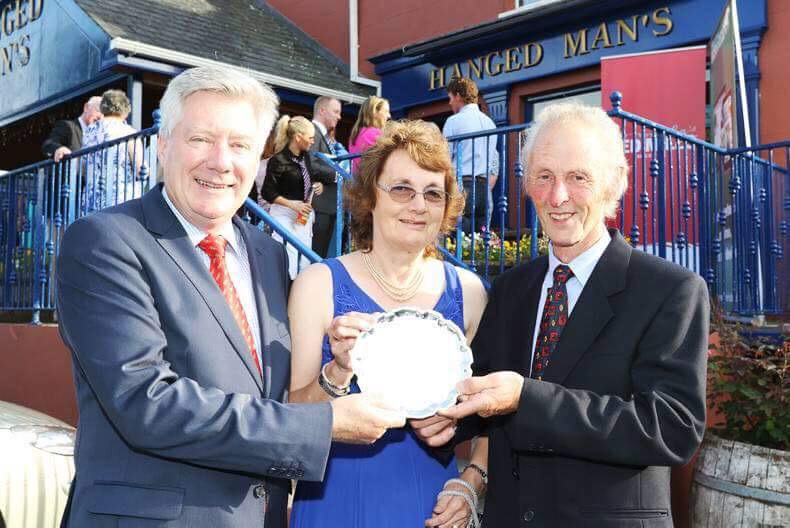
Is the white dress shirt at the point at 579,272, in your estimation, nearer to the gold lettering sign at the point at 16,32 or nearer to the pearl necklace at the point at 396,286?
the pearl necklace at the point at 396,286

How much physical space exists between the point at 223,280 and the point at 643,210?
161 inches

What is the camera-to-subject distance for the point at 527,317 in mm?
2178

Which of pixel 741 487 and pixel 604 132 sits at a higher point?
pixel 604 132

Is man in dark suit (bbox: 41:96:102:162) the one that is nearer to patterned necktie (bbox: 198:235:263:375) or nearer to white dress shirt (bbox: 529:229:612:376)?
patterned necktie (bbox: 198:235:263:375)

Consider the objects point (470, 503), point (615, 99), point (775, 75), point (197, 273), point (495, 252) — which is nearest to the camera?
point (197, 273)

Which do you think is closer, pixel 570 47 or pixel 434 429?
pixel 434 429

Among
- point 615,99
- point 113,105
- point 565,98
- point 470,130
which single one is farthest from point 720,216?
point 113,105

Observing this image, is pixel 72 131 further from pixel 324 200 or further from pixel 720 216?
pixel 720 216

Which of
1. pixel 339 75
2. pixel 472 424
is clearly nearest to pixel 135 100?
pixel 339 75

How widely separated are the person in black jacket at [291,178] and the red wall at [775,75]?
18.5 ft

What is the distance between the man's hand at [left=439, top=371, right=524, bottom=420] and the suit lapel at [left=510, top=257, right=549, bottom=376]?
0.23 metres

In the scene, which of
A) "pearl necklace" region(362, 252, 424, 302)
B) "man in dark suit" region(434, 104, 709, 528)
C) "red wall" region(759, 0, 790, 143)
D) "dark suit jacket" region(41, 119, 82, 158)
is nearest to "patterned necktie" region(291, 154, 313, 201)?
"dark suit jacket" region(41, 119, 82, 158)

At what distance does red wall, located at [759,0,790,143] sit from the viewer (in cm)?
829

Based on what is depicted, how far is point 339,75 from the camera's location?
1249cm
